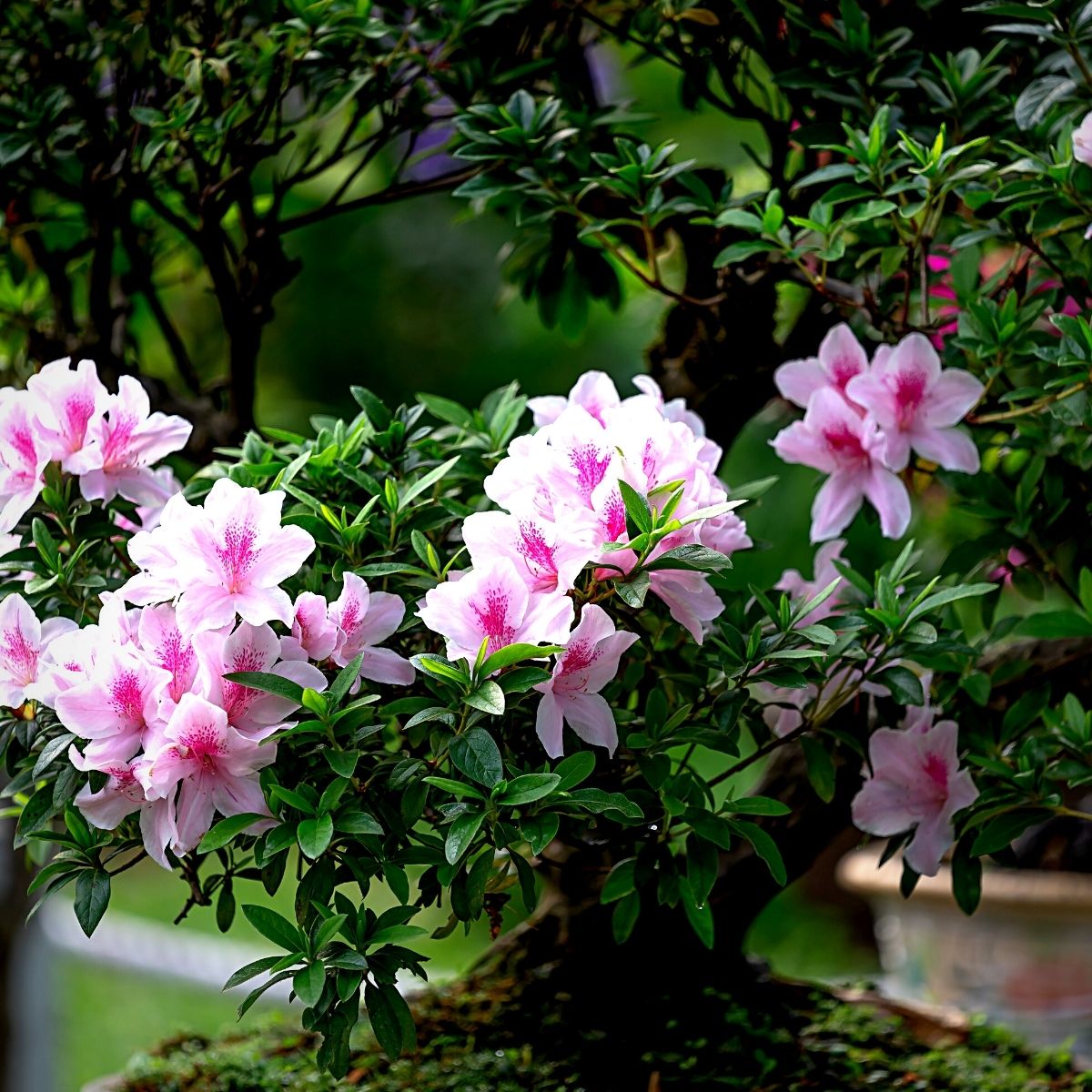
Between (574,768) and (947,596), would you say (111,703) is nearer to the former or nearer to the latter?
(574,768)

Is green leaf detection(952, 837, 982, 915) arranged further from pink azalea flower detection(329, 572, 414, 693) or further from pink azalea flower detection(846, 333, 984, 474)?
pink azalea flower detection(329, 572, 414, 693)

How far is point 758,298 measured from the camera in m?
1.12

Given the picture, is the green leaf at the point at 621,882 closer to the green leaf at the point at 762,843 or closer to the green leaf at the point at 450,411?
the green leaf at the point at 762,843

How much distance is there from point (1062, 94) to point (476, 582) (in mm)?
588

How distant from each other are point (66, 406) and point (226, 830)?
307mm

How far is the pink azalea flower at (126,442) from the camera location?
2.86 ft

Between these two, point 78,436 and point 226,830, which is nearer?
point 226,830

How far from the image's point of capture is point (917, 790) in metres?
0.96

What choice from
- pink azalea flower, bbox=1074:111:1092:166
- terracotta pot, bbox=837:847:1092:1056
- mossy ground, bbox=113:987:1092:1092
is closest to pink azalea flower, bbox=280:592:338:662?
mossy ground, bbox=113:987:1092:1092

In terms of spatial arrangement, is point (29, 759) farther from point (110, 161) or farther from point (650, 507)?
point (110, 161)

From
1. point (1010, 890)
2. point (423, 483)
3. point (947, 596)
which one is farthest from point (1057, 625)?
point (1010, 890)

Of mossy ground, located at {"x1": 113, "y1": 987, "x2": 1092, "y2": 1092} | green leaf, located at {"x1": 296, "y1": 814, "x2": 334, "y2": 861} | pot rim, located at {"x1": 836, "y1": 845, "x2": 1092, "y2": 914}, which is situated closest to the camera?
green leaf, located at {"x1": 296, "y1": 814, "x2": 334, "y2": 861}

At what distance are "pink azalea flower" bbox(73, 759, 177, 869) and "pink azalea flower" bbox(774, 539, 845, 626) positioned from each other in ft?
1.48

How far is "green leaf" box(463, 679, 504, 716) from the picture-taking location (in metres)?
0.70
